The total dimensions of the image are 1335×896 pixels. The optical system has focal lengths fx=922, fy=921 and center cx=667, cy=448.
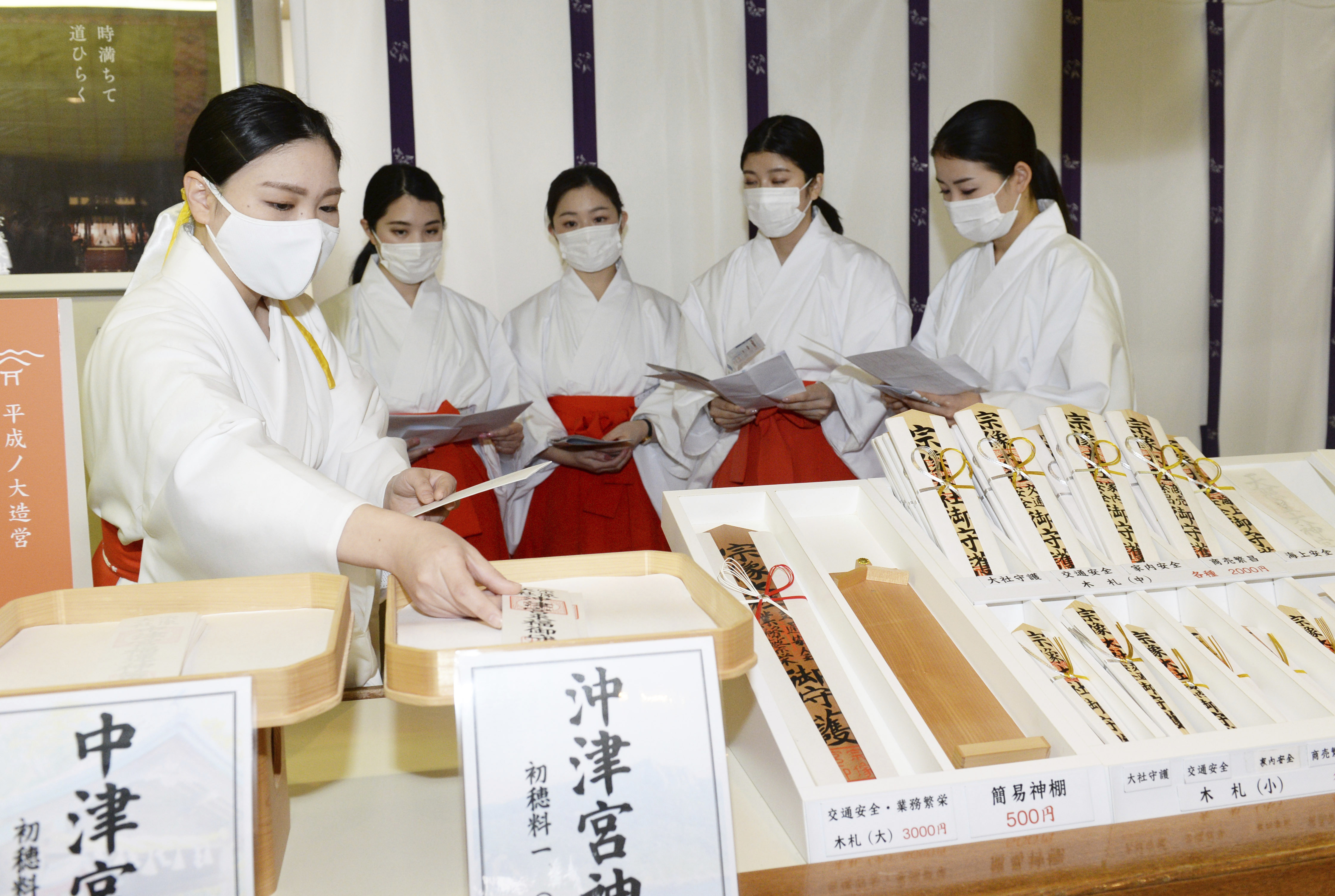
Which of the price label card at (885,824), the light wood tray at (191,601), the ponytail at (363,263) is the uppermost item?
the ponytail at (363,263)

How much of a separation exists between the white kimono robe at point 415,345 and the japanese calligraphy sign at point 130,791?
227 cm

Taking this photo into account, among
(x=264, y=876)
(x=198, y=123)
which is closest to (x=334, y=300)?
(x=198, y=123)

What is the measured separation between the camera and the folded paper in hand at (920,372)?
6.95 feet

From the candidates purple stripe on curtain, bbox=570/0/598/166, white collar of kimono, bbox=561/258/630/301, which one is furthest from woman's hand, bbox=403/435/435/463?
purple stripe on curtain, bbox=570/0/598/166

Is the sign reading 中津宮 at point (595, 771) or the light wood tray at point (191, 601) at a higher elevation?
the light wood tray at point (191, 601)

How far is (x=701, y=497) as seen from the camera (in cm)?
142

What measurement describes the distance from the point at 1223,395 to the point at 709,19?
2.90 metres

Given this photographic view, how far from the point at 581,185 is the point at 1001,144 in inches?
53.8

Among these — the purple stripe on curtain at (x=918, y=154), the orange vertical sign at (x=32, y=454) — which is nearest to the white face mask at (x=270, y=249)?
the orange vertical sign at (x=32, y=454)

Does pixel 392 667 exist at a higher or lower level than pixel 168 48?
lower

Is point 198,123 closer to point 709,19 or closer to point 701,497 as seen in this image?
point 701,497

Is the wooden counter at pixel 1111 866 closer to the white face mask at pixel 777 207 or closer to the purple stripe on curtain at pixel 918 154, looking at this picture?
the white face mask at pixel 777 207

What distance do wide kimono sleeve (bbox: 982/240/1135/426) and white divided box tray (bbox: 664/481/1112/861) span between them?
0.97 m

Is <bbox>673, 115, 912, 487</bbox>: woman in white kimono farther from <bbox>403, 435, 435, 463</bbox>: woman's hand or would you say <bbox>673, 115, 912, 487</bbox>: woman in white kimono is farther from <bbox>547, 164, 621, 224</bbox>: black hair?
<bbox>403, 435, 435, 463</bbox>: woman's hand
